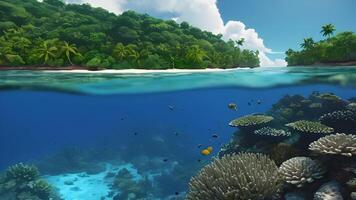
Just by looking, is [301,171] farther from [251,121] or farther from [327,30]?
[327,30]

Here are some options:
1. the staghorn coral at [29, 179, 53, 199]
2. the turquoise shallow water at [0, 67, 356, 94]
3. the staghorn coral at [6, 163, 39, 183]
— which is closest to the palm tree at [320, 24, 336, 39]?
the turquoise shallow water at [0, 67, 356, 94]

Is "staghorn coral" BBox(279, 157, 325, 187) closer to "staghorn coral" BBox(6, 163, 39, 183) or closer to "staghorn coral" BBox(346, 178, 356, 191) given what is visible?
"staghorn coral" BBox(346, 178, 356, 191)

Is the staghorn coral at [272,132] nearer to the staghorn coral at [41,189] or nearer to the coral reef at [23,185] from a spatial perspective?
the coral reef at [23,185]

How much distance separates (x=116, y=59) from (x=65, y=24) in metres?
13.8

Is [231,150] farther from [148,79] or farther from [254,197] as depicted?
[148,79]

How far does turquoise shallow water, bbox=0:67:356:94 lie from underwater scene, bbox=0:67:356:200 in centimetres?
8

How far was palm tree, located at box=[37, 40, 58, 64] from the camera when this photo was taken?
23.4 metres

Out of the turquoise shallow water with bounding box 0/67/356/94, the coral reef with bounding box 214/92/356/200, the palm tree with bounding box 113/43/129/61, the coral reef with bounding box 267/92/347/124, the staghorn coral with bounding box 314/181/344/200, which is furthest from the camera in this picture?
the palm tree with bounding box 113/43/129/61

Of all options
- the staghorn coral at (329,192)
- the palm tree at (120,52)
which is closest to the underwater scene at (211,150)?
the staghorn coral at (329,192)

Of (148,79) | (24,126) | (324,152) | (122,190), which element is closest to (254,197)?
(324,152)

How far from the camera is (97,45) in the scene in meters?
30.7

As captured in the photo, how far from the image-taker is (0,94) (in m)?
29.4

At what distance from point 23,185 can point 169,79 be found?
12561 millimetres

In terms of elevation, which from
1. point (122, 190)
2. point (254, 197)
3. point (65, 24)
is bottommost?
point (122, 190)
